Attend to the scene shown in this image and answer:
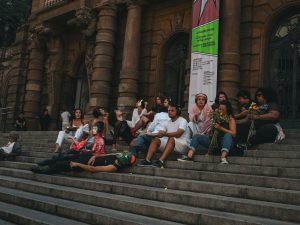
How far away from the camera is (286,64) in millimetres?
13484

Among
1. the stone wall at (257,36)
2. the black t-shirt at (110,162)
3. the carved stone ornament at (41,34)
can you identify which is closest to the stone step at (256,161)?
the black t-shirt at (110,162)

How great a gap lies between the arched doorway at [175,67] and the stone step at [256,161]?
8475mm

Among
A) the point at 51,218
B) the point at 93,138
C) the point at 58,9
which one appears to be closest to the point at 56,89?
the point at 58,9

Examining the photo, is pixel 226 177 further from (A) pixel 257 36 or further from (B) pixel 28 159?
(A) pixel 257 36

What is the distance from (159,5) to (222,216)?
44.7ft

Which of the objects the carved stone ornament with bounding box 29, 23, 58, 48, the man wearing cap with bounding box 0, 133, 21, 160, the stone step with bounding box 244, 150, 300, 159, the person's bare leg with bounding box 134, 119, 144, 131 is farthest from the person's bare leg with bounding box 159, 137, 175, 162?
the carved stone ornament with bounding box 29, 23, 58, 48

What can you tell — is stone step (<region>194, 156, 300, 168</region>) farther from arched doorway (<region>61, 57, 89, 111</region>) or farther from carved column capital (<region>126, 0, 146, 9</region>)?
arched doorway (<region>61, 57, 89, 111</region>)

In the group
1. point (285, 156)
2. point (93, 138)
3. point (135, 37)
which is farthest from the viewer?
point (135, 37)

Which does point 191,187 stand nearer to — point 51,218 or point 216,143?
point 216,143

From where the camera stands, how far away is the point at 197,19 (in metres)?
13.3

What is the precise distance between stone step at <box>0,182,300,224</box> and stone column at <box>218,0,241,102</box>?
23.5ft

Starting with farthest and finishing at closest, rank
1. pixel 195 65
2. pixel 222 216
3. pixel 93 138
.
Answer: pixel 195 65
pixel 93 138
pixel 222 216

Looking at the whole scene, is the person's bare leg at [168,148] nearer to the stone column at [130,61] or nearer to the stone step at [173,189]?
the stone step at [173,189]

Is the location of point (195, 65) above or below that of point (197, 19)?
below
